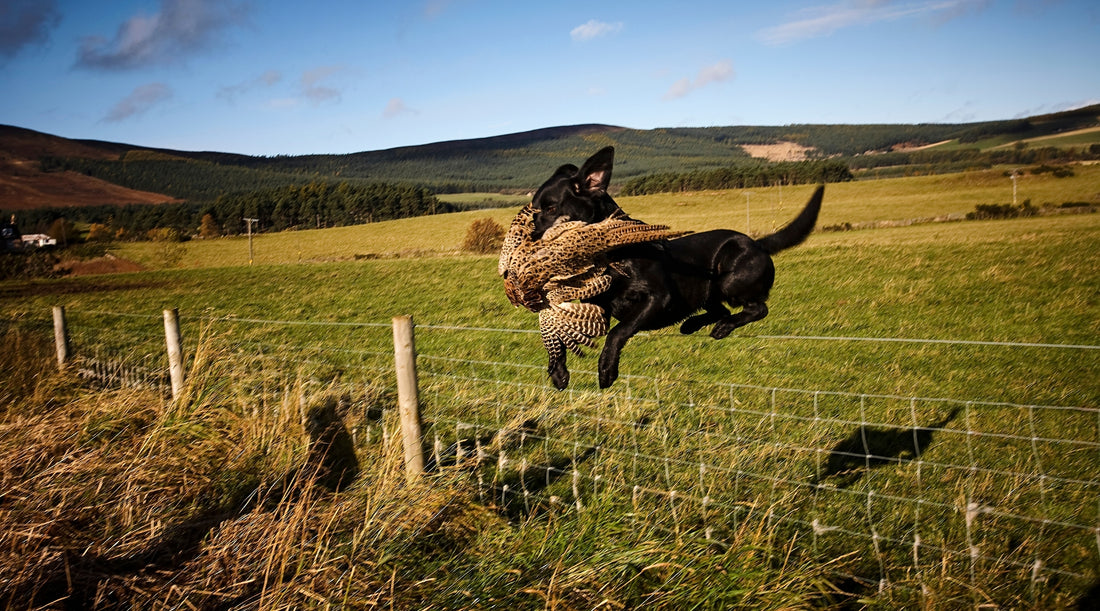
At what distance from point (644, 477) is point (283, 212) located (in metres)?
60.6

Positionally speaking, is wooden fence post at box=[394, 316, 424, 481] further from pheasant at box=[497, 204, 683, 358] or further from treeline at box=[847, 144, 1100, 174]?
treeline at box=[847, 144, 1100, 174]

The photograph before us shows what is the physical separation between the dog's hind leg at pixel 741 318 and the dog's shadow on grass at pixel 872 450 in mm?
3953

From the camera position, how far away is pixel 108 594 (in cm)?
303

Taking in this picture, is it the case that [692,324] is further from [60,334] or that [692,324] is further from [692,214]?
[692,214]

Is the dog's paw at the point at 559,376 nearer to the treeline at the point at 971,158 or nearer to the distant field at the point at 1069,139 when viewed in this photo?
the treeline at the point at 971,158

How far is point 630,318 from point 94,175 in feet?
379

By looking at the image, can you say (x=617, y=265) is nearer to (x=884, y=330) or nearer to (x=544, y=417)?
(x=544, y=417)

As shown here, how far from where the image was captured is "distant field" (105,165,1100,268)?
2244 cm

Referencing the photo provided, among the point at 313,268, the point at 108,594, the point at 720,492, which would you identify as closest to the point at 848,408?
the point at 720,492

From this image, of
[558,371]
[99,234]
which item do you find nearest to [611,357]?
[558,371]

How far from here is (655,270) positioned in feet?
5.41

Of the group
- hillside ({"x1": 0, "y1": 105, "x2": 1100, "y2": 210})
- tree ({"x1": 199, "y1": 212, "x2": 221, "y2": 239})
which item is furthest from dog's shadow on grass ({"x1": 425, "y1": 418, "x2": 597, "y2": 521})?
tree ({"x1": 199, "y1": 212, "x2": 221, "y2": 239})

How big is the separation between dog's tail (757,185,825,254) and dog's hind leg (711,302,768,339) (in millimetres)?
200

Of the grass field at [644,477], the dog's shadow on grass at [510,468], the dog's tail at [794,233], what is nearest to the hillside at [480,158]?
the grass field at [644,477]
